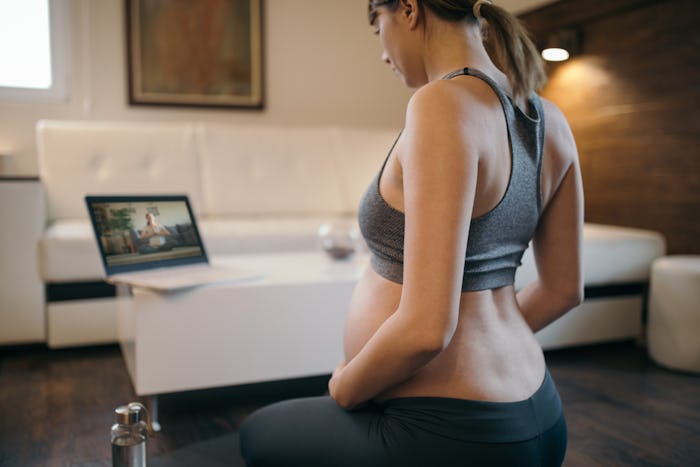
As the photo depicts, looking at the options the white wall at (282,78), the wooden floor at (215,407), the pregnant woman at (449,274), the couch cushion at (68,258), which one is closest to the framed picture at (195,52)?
the white wall at (282,78)

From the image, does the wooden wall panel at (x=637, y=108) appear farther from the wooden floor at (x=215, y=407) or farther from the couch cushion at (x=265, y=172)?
the couch cushion at (x=265, y=172)

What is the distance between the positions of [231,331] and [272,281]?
0.63 feet

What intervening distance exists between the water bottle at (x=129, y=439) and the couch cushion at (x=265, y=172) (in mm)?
2616

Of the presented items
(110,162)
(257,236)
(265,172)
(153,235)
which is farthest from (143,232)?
(265,172)

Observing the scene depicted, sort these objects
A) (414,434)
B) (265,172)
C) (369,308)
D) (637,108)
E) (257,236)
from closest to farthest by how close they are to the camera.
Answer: (414,434) → (369,308) → (257,236) → (637,108) → (265,172)

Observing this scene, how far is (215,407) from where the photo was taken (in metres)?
2.06

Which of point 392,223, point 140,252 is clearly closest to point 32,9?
point 140,252

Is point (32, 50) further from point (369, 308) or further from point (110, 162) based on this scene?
point (369, 308)

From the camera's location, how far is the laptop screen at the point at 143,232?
1803 millimetres

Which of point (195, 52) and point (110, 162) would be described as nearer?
point (110, 162)

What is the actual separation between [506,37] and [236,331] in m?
1.25

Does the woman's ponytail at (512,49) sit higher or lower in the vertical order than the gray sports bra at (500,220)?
higher

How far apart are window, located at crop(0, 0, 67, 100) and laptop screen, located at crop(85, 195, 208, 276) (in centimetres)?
248

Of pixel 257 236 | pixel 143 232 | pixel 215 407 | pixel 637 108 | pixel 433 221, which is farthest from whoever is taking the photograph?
pixel 637 108
